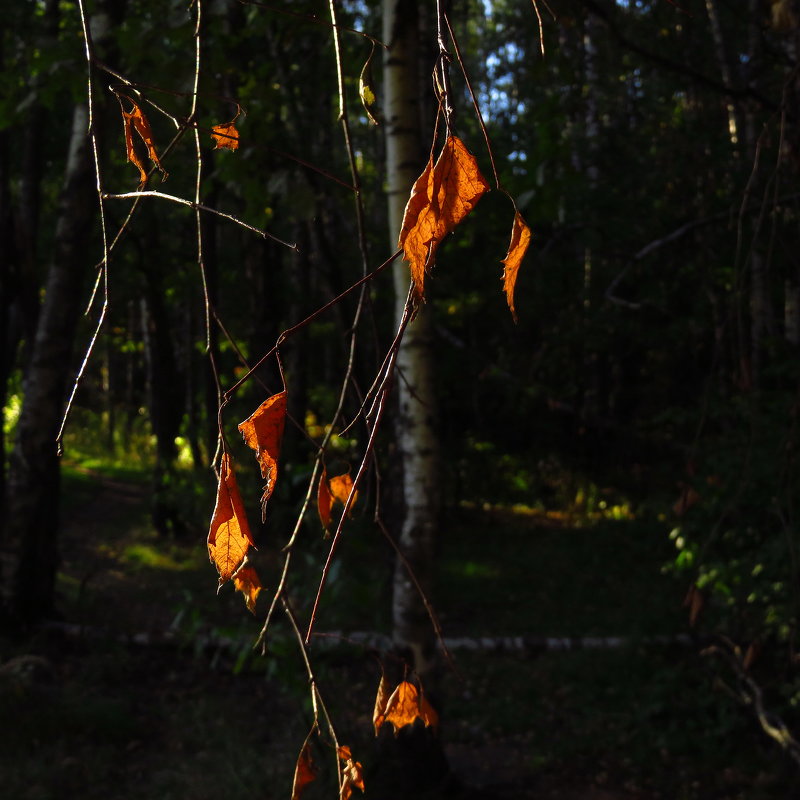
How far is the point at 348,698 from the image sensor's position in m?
5.58

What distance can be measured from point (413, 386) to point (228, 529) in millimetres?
2687

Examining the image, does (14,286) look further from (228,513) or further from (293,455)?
(228,513)

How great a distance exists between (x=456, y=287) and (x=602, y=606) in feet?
12.2

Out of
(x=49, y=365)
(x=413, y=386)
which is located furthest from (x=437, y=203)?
(x=49, y=365)

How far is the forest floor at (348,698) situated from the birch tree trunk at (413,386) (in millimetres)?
238

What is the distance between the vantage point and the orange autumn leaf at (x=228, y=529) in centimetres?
91

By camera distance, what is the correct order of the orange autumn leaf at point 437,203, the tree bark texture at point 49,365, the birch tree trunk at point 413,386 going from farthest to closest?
the tree bark texture at point 49,365 → the birch tree trunk at point 413,386 → the orange autumn leaf at point 437,203

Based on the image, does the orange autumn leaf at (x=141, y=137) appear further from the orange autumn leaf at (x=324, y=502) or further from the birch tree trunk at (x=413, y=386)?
the birch tree trunk at (x=413, y=386)

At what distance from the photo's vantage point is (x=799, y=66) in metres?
2.14

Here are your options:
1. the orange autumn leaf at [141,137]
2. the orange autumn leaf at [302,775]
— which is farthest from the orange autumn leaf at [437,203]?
the orange autumn leaf at [302,775]

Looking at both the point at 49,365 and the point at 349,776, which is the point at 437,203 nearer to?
the point at 349,776

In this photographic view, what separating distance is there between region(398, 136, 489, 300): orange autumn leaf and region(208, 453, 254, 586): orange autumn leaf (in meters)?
0.28

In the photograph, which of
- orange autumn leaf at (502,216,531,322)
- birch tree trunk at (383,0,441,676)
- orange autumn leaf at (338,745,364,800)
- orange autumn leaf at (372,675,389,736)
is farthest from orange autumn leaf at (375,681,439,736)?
birch tree trunk at (383,0,441,676)

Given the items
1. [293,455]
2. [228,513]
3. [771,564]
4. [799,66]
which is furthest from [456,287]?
[228,513]
